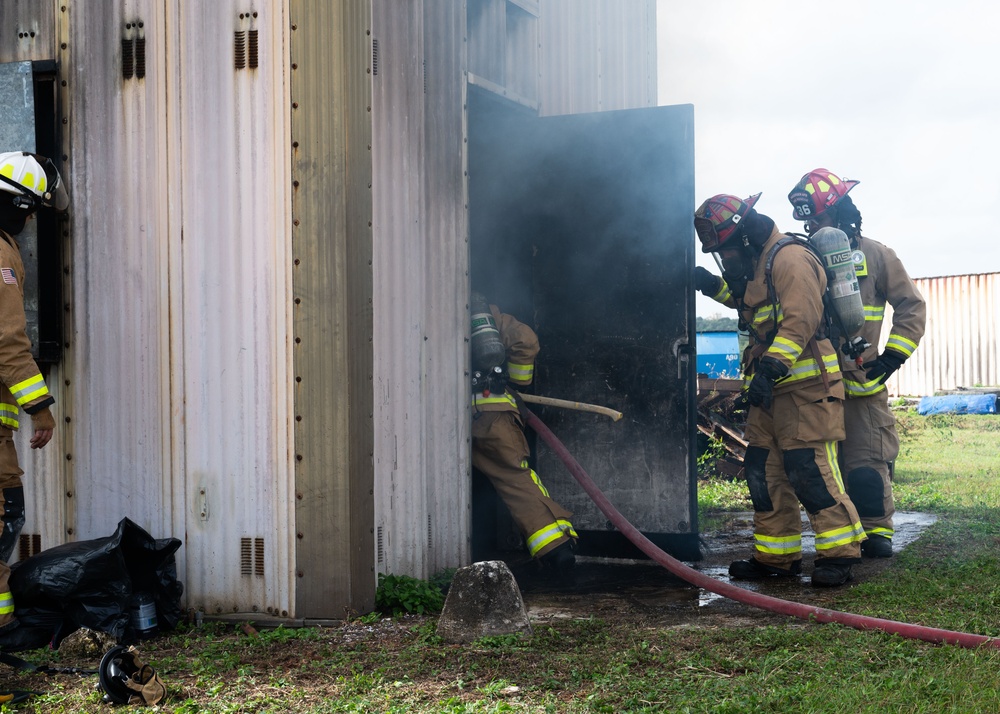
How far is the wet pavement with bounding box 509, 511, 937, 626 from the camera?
4875 mm

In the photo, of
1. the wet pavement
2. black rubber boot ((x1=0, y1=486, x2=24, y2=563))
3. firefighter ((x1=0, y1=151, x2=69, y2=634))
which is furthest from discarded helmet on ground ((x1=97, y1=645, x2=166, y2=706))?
the wet pavement

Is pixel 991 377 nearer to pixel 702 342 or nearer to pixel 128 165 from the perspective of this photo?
pixel 702 342

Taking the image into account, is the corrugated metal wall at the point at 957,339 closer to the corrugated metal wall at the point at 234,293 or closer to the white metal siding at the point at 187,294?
the corrugated metal wall at the point at 234,293

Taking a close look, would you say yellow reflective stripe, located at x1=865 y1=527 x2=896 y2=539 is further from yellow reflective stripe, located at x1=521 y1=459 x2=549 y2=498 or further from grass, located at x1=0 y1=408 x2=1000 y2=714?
yellow reflective stripe, located at x1=521 y1=459 x2=549 y2=498

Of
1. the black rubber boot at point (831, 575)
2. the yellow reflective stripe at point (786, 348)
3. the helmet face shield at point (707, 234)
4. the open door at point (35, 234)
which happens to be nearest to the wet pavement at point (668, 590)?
the black rubber boot at point (831, 575)

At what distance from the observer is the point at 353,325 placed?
468cm

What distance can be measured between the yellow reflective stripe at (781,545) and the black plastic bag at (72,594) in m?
3.52

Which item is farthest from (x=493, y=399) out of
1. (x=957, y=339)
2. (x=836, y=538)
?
(x=957, y=339)

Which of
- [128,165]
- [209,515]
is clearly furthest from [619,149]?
[209,515]

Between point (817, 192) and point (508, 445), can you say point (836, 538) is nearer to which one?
point (508, 445)

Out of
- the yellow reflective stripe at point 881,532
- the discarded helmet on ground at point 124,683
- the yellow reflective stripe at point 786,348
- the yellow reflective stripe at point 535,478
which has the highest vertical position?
the yellow reflective stripe at point 786,348

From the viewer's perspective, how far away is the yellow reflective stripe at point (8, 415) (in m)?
4.31

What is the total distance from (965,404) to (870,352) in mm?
14254

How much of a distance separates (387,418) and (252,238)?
3.70 ft
